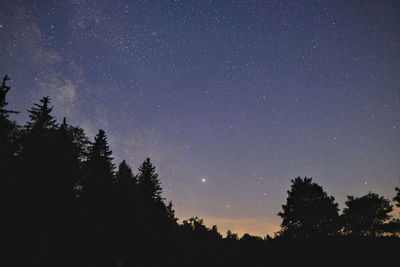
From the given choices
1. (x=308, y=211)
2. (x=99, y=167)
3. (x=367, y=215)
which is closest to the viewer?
(x=99, y=167)

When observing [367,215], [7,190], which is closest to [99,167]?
[7,190]

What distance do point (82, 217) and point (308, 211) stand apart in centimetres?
3485

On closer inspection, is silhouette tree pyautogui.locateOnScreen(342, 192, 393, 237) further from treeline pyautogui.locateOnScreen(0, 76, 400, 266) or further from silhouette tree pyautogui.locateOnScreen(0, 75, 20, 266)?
silhouette tree pyautogui.locateOnScreen(0, 75, 20, 266)

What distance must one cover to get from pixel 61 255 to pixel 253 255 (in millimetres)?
16949

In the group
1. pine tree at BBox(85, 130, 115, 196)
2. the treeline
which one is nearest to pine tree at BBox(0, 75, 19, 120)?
the treeline

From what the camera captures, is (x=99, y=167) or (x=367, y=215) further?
(x=367, y=215)

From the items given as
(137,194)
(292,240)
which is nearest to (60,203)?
(137,194)

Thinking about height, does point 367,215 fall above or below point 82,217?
above

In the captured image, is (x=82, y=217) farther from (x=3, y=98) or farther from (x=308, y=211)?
(x=308, y=211)

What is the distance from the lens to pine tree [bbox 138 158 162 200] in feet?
120

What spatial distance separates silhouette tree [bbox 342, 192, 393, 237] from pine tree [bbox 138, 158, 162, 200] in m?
35.8

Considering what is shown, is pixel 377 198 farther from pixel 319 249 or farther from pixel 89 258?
pixel 89 258

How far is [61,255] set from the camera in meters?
22.3

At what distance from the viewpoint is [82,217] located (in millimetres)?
23844
